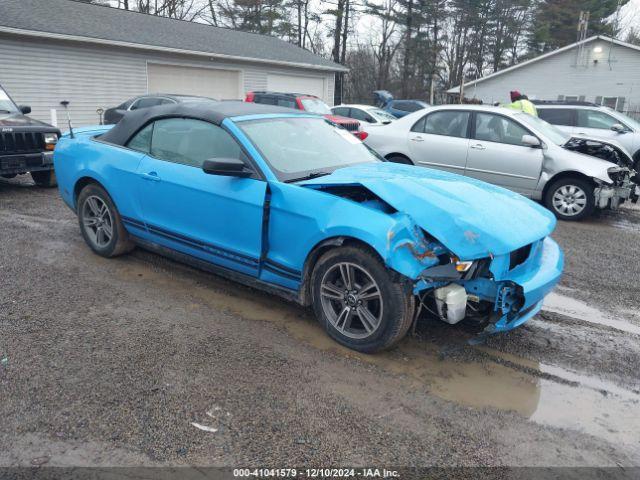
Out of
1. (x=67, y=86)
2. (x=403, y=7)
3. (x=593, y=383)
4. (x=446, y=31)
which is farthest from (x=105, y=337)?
(x=446, y=31)

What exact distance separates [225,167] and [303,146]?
89 cm

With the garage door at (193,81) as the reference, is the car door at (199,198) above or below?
below

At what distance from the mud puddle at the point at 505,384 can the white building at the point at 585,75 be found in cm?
2856

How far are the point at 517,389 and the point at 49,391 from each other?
2855mm

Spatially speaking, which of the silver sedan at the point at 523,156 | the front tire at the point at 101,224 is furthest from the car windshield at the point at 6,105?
the silver sedan at the point at 523,156

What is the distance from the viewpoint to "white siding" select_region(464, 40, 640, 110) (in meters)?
27.8

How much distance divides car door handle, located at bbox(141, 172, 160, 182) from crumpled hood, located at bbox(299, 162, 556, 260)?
147cm

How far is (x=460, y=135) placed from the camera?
330 inches

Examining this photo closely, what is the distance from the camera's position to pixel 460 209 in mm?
3418

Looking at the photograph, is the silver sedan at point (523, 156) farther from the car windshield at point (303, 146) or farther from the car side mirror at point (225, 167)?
the car side mirror at point (225, 167)

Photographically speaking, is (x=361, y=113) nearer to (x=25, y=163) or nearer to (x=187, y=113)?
(x=25, y=163)

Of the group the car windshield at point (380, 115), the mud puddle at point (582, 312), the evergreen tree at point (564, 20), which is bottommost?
the mud puddle at point (582, 312)

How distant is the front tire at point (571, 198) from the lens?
7695 mm

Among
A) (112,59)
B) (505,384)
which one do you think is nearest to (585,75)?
(112,59)
